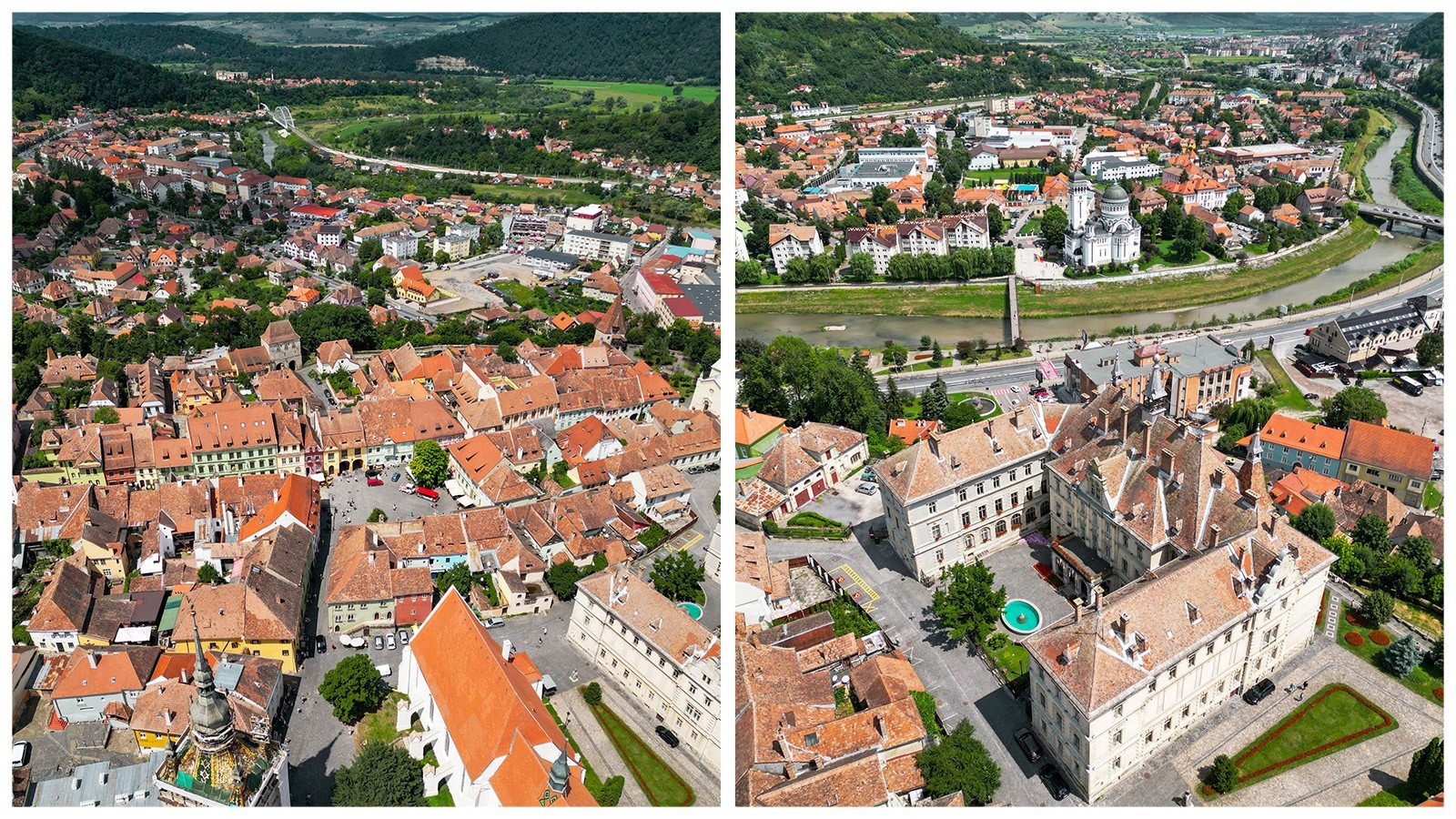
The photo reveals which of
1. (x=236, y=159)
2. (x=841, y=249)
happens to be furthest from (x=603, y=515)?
(x=236, y=159)

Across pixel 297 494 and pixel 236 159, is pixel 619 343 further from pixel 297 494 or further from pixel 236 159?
pixel 236 159

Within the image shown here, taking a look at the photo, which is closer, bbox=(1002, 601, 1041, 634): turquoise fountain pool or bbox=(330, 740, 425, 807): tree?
bbox=(330, 740, 425, 807): tree

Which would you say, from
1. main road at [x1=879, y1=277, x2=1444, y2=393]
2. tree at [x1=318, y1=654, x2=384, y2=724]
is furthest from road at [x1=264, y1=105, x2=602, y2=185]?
tree at [x1=318, y1=654, x2=384, y2=724]

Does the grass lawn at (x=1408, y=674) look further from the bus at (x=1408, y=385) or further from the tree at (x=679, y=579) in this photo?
the bus at (x=1408, y=385)

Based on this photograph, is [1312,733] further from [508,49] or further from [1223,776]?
[508,49]

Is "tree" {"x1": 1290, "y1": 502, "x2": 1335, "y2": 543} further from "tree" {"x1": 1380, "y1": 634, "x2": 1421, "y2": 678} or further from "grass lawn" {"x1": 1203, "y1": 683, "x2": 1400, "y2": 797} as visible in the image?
"grass lawn" {"x1": 1203, "y1": 683, "x2": 1400, "y2": 797}

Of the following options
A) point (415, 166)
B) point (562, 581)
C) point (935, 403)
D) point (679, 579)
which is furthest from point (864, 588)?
point (415, 166)
